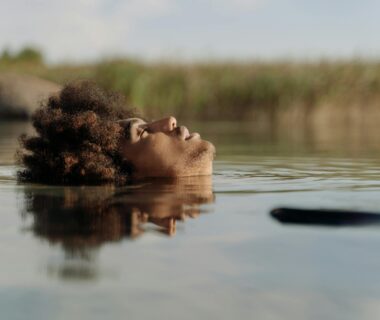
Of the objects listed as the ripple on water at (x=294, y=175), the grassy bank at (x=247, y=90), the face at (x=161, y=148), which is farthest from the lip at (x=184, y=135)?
the grassy bank at (x=247, y=90)

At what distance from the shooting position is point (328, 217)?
2973mm

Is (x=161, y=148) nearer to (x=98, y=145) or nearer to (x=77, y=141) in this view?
(x=98, y=145)

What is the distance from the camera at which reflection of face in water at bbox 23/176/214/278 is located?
2.58 metres

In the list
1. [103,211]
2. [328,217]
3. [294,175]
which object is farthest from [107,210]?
[294,175]

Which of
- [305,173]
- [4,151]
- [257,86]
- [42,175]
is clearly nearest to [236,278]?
[42,175]

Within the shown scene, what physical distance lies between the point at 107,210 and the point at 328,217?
888 mm

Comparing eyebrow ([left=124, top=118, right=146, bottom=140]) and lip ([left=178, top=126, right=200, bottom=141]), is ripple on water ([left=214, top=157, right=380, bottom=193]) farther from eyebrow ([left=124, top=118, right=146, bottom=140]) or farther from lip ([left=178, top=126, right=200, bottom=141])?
eyebrow ([left=124, top=118, right=146, bottom=140])

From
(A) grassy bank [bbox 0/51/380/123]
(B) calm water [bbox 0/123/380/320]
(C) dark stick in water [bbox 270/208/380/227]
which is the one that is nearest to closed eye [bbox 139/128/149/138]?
(B) calm water [bbox 0/123/380/320]


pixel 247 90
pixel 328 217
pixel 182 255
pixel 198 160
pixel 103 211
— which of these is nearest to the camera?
pixel 182 255

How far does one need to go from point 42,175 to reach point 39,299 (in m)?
3.10

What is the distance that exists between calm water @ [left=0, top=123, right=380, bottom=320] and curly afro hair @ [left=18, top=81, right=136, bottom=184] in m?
0.32

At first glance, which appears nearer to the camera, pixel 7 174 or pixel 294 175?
pixel 294 175

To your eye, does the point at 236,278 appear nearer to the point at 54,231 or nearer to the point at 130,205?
the point at 54,231

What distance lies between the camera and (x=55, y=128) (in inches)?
183
